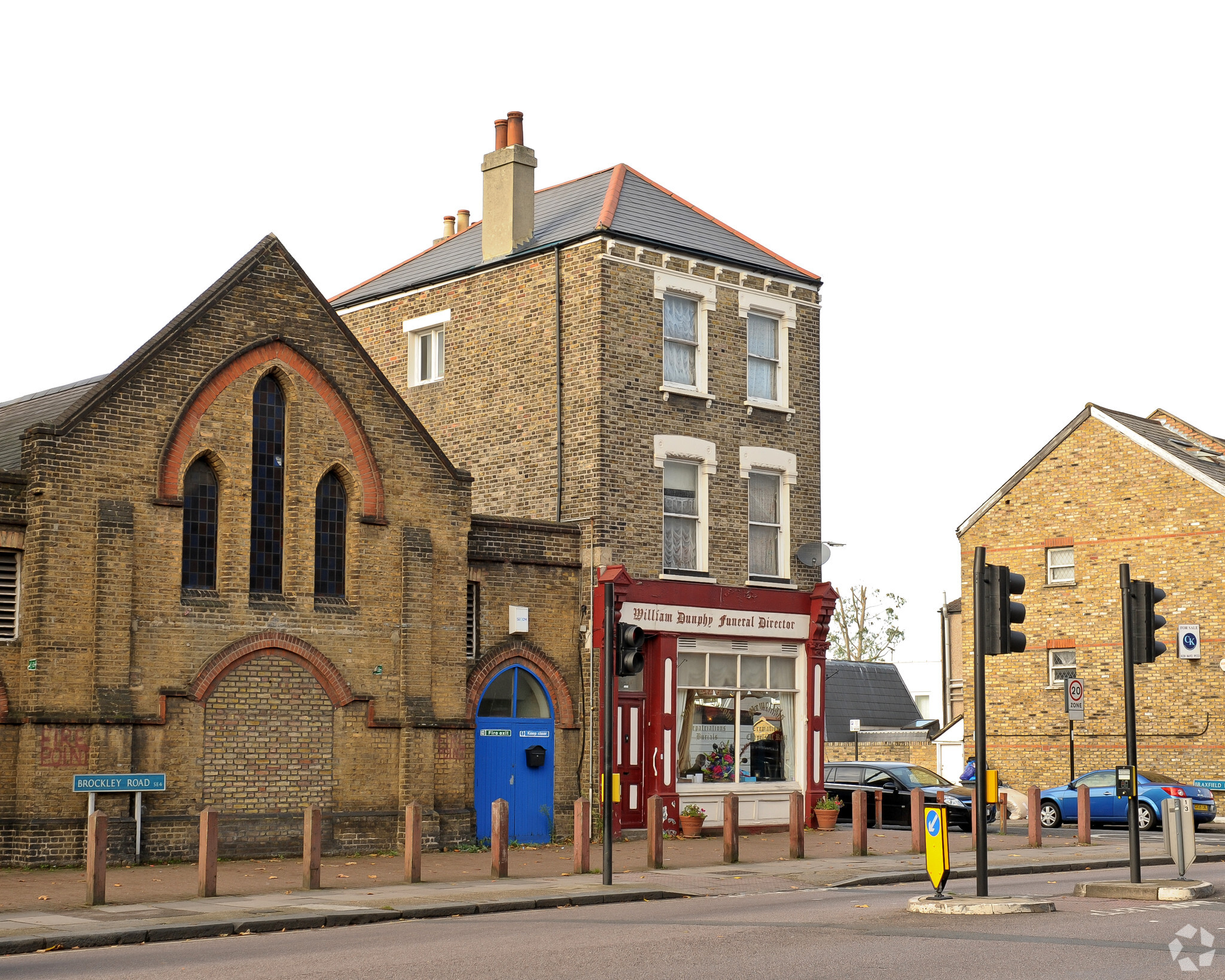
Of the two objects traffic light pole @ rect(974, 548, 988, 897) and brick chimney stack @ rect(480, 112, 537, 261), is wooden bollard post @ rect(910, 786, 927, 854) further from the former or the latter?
brick chimney stack @ rect(480, 112, 537, 261)

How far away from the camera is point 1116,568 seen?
3781 cm

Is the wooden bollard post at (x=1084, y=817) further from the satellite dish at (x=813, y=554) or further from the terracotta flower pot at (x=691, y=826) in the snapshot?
the terracotta flower pot at (x=691, y=826)

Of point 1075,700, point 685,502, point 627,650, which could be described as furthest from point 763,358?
point 627,650

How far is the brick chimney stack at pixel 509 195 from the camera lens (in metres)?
27.8

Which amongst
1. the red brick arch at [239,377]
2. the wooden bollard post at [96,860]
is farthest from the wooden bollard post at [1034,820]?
the wooden bollard post at [96,860]

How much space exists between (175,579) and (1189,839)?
1302 centimetres

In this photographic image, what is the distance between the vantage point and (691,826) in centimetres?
2559

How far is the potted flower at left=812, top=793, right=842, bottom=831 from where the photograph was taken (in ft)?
90.8

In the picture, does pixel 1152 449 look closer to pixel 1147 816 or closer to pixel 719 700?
pixel 1147 816

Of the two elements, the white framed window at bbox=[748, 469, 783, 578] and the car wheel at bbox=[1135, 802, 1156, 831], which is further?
the car wheel at bbox=[1135, 802, 1156, 831]

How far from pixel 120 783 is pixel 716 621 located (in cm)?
1077

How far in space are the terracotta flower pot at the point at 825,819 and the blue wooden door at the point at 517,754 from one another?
558cm

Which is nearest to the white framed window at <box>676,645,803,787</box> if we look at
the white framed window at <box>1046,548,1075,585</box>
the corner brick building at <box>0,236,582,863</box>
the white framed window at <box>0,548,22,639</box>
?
the corner brick building at <box>0,236,582,863</box>

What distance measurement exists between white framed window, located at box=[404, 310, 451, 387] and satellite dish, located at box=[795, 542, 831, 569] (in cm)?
742
